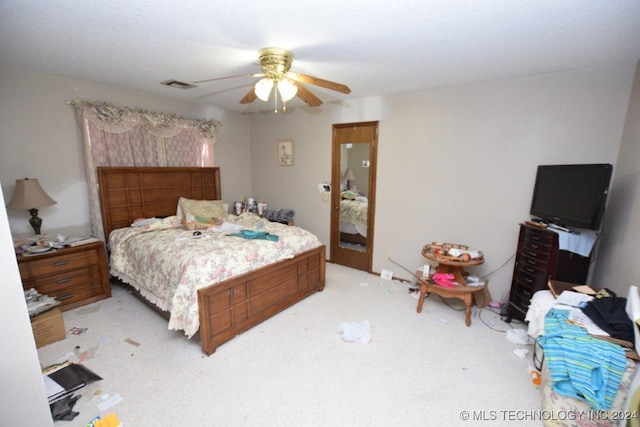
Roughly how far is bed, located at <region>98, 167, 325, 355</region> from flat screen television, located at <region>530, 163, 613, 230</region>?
2.25 metres

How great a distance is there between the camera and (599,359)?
4.82 feet

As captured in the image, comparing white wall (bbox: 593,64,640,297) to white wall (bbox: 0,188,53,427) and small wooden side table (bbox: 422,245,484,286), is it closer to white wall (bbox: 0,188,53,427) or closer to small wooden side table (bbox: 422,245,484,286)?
small wooden side table (bbox: 422,245,484,286)

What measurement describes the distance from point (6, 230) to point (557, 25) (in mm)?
3090

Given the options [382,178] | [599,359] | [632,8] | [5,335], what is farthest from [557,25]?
[5,335]

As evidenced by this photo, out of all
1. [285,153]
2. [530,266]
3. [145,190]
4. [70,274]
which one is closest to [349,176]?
[285,153]

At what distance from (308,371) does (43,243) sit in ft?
9.48

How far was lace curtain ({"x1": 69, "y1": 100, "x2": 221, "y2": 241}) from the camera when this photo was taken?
327 cm

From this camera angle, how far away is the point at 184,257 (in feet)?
7.88

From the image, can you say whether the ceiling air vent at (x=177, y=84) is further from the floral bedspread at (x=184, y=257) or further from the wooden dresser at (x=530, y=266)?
the wooden dresser at (x=530, y=266)

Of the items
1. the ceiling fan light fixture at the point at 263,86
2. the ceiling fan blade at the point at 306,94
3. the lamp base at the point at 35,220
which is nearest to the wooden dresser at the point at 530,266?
the ceiling fan blade at the point at 306,94

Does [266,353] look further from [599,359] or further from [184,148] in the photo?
[184,148]

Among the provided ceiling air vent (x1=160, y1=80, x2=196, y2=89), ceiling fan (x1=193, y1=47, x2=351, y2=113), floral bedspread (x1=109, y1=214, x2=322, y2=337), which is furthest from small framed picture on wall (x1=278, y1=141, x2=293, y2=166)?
ceiling fan (x1=193, y1=47, x2=351, y2=113)

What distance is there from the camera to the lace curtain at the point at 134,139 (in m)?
3.27

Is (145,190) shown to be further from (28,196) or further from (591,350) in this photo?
(591,350)
